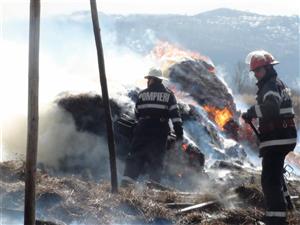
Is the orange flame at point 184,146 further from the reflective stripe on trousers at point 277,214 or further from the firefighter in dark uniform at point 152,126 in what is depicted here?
the reflective stripe on trousers at point 277,214

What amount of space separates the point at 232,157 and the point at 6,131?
7.11m

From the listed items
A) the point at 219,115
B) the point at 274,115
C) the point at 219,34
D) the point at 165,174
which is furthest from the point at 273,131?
the point at 219,34

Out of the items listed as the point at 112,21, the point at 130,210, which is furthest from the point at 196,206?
the point at 112,21

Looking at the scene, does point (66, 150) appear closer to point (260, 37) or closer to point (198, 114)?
point (198, 114)

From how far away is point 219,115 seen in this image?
1777 cm

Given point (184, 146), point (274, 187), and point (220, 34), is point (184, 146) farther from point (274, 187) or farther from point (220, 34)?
point (220, 34)

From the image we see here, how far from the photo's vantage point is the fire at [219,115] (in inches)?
687

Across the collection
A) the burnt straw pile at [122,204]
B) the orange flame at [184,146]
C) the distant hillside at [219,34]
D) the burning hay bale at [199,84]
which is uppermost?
the distant hillside at [219,34]

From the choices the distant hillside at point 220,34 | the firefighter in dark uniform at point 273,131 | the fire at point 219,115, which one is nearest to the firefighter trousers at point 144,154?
the firefighter in dark uniform at point 273,131

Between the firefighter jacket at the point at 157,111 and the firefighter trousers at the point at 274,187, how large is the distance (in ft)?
9.21

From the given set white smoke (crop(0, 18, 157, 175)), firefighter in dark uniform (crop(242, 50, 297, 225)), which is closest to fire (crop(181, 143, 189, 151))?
white smoke (crop(0, 18, 157, 175))

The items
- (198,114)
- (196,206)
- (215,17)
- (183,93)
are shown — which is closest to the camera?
(196,206)

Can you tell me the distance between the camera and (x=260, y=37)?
163 meters

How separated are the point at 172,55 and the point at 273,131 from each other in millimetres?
13215
